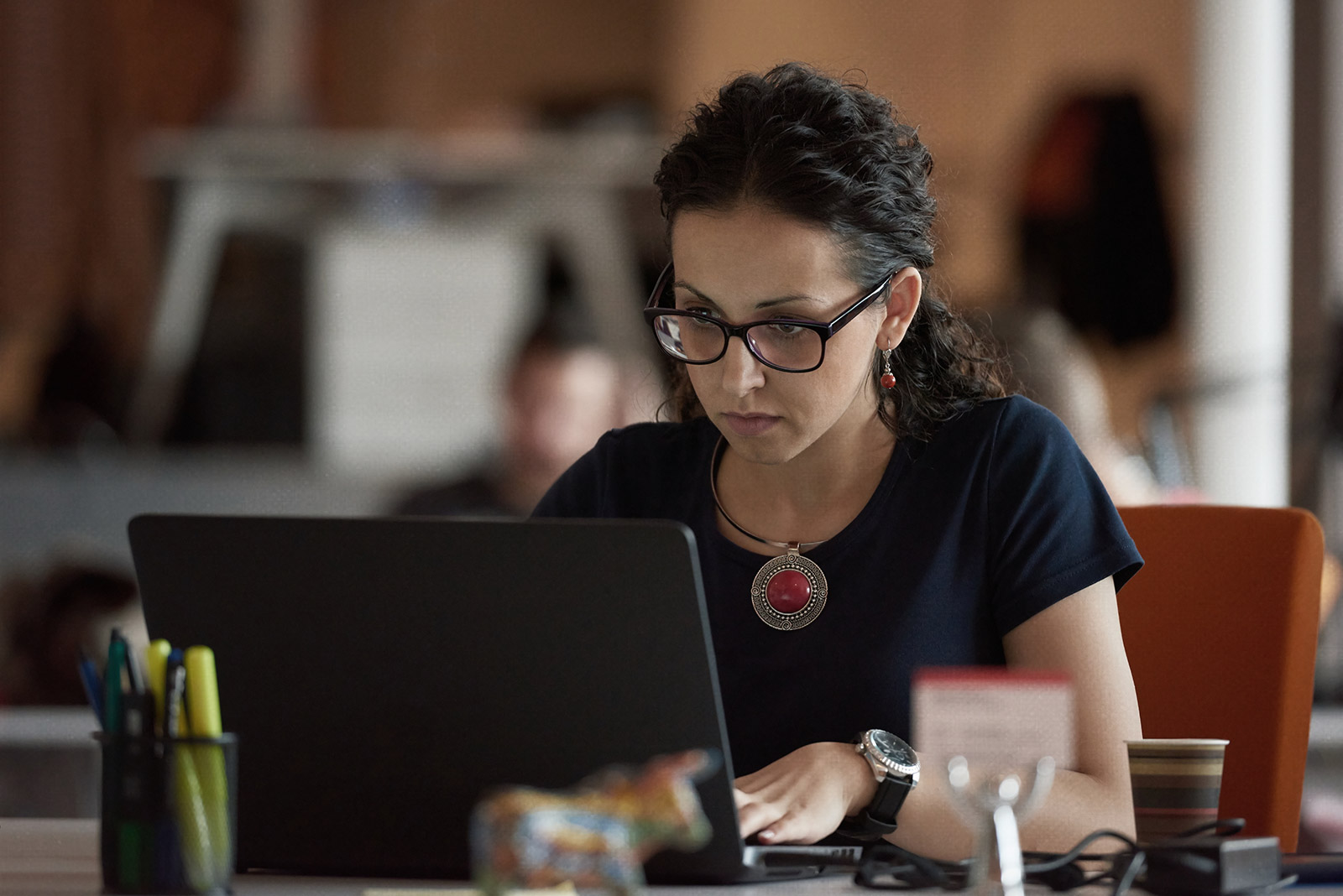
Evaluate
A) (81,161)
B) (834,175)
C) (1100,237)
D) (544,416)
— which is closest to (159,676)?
(834,175)

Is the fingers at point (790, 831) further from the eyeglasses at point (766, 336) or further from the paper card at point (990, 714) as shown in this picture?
the eyeglasses at point (766, 336)

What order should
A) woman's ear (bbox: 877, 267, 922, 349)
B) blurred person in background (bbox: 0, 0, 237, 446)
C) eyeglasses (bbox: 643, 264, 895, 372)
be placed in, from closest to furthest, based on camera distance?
eyeglasses (bbox: 643, 264, 895, 372) → woman's ear (bbox: 877, 267, 922, 349) → blurred person in background (bbox: 0, 0, 237, 446)

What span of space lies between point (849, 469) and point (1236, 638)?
0.36 meters

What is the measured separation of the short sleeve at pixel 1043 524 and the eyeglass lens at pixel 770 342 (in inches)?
9.0

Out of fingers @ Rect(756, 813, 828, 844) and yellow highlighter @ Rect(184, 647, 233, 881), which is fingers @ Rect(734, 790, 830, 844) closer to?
fingers @ Rect(756, 813, 828, 844)

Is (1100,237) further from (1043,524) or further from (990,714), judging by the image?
(990,714)

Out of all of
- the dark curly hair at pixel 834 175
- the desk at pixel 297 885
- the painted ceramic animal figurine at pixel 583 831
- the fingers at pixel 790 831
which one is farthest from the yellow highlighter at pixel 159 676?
the dark curly hair at pixel 834 175

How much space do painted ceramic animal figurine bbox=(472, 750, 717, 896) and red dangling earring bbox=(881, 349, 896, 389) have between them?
706 millimetres

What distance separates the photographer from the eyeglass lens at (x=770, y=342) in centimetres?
115

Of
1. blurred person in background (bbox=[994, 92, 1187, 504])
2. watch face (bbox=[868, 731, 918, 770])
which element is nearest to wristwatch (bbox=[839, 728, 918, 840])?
watch face (bbox=[868, 731, 918, 770])

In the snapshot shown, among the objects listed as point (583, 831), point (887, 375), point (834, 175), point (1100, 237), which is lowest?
point (583, 831)

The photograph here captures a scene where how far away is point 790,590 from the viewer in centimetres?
129

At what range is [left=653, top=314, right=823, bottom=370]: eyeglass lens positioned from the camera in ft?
3.76

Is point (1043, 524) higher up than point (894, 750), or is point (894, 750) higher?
point (1043, 524)
